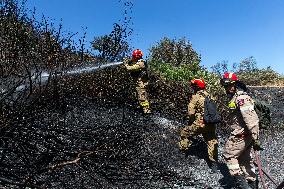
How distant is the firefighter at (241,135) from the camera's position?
7.39m

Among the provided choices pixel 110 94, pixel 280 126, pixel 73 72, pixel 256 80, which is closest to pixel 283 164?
pixel 280 126

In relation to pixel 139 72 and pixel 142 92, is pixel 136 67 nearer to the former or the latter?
pixel 139 72

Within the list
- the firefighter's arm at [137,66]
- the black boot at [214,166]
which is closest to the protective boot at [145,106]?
the firefighter's arm at [137,66]

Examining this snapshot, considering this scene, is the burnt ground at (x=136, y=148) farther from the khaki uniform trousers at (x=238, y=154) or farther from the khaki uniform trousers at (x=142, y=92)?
the khaki uniform trousers at (x=238, y=154)

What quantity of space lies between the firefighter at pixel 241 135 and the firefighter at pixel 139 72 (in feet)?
11.8

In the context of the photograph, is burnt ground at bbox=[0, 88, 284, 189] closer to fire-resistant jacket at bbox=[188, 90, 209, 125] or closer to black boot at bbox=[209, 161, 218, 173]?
black boot at bbox=[209, 161, 218, 173]

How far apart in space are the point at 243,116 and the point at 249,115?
11 centimetres

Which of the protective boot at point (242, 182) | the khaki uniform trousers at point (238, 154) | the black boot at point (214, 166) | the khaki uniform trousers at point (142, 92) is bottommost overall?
the protective boot at point (242, 182)

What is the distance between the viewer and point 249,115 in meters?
7.40

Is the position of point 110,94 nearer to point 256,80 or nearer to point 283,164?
point 283,164

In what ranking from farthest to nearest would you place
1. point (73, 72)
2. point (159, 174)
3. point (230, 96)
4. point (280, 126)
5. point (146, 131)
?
point (280, 126), point (73, 72), point (146, 131), point (159, 174), point (230, 96)

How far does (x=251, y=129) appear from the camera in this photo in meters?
7.33

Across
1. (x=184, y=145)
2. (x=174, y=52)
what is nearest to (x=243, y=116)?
(x=184, y=145)

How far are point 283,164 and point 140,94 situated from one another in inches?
160
